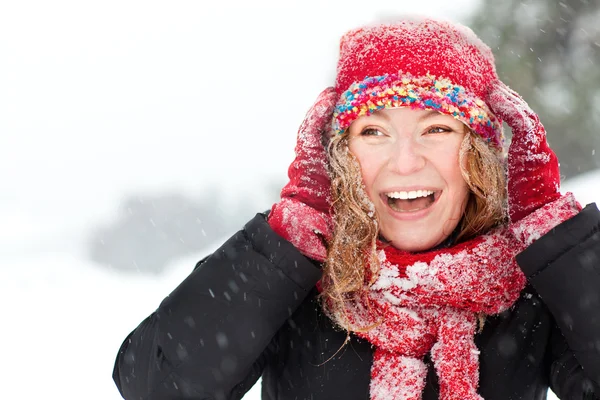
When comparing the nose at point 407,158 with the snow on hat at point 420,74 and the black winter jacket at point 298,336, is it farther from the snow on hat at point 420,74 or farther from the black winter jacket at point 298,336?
the black winter jacket at point 298,336

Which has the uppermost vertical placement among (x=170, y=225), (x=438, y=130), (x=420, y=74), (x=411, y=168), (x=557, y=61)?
(x=557, y=61)

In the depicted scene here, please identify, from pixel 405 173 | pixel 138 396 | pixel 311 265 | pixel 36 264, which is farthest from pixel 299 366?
pixel 36 264

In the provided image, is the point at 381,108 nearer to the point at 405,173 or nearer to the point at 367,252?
the point at 405,173

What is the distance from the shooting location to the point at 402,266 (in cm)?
183

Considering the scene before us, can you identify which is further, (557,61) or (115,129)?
(115,129)

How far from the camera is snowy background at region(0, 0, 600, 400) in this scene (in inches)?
192

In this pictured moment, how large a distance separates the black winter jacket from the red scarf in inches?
2.2

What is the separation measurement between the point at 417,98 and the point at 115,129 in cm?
1062

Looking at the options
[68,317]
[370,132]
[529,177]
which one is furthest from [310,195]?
[68,317]

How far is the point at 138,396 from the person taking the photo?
1.67 m

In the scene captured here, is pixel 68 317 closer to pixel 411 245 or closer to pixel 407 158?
pixel 411 245

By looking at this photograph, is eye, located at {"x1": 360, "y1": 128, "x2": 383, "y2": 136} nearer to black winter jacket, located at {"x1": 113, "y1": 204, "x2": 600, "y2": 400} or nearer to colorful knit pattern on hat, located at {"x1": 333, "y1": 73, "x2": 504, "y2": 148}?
colorful knit pattern on hat, located at {"x1": 333, "y1": 73, "x2": 504, "y2": 148}

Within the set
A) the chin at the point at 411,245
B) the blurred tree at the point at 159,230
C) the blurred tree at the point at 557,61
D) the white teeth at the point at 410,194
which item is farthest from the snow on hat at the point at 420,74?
the blurred tree at the point at 557,61

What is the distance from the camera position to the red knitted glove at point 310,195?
1.76 m
